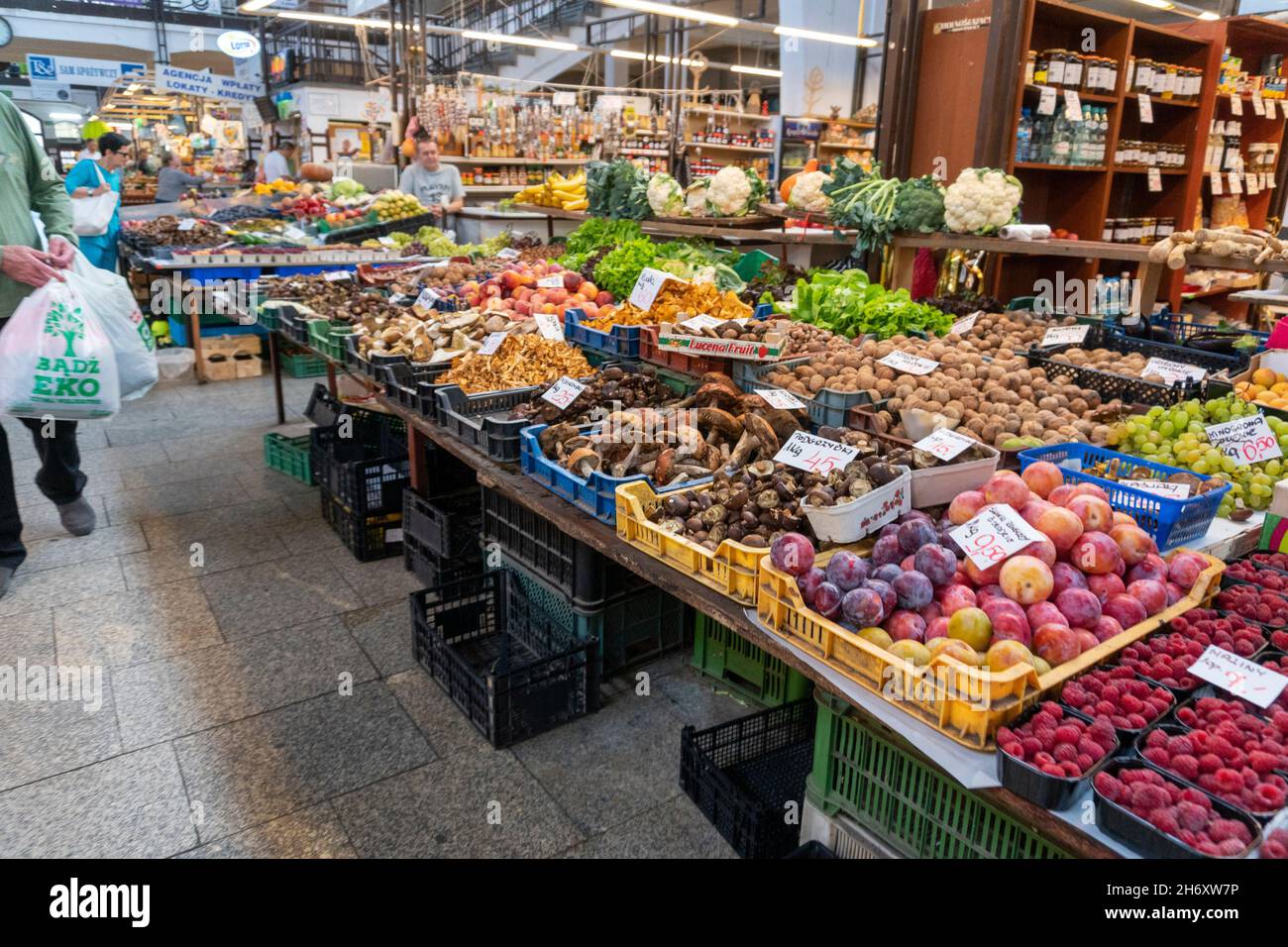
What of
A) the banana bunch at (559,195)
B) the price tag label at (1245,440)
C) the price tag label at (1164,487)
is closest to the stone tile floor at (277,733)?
the price tag label at (1164,487)

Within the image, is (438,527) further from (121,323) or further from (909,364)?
(909,364)

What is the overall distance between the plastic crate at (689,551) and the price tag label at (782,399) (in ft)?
1.67

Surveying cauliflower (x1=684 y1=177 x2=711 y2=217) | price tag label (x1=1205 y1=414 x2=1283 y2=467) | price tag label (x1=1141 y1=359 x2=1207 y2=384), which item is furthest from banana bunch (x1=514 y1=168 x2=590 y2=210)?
price tag label (x1=1205 y1=414 x2=1283 y2=467)

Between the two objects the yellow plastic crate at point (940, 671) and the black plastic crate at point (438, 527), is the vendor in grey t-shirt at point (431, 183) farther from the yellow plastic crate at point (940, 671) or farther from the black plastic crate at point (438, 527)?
the yellow plastic crate at point (940, 671)

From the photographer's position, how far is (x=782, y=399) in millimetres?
2768

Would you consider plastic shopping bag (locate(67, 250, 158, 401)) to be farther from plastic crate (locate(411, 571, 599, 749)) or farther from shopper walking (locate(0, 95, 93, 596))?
plastic crate (locate(411, 571, 599, 749))

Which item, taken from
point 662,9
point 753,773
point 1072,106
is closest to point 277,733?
point 753,773

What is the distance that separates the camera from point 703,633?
3170 millimetres

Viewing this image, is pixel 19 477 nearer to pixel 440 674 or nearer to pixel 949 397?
pixel 440 674

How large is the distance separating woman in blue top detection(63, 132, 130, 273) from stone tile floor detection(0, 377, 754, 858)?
4202 millimetres

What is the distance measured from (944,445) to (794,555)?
2.14ft

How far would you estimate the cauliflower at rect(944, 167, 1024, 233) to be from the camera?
3.83 m

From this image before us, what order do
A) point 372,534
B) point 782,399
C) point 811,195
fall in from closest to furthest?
point 782,399
point 372,534
point 811,195
